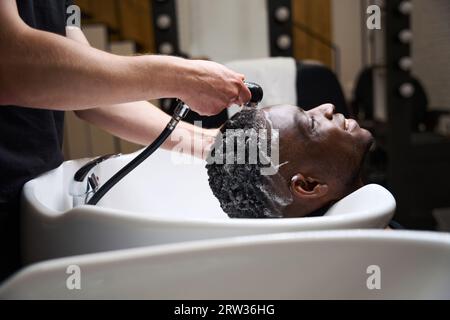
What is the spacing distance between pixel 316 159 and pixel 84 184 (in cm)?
33

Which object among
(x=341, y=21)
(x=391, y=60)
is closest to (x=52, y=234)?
(x=341, y=21)

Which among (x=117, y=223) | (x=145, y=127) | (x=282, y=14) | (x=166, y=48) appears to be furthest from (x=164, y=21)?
(x=282, y=14)

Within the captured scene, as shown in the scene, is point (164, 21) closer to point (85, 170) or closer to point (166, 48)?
point (166, 48)

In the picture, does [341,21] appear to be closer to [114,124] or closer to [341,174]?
[341,174]

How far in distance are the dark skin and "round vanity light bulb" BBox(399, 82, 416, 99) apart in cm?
86

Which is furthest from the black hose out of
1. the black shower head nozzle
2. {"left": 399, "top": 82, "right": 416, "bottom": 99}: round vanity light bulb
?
{"left": 399, "top": 82, "right": 416, "bottom": 99}: round vanity light bulb

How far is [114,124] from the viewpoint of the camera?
0.59 m

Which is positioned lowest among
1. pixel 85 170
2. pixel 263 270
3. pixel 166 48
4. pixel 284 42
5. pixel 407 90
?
pixel 263 270

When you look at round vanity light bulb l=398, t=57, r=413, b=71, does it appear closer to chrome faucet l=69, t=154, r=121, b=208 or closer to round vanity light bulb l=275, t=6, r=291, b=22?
round vanity light bulb l=275, t=6, r=291, b=22

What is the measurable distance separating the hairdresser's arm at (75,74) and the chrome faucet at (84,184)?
15cm

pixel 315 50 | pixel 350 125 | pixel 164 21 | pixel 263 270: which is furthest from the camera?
pixel 315 50

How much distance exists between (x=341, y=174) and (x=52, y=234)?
384 millimetres

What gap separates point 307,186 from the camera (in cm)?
57
